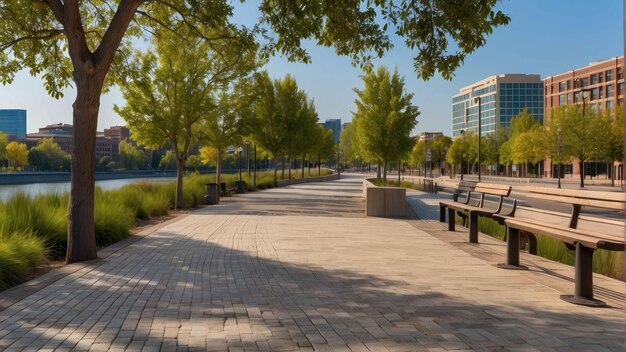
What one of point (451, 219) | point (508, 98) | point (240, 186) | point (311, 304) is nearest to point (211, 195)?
point (240, 186)

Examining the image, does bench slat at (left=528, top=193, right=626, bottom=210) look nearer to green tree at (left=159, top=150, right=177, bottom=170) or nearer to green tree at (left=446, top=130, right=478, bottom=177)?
green tree at (left=446, top=130, right=478, bottom=177)

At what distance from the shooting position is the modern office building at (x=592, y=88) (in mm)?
71562

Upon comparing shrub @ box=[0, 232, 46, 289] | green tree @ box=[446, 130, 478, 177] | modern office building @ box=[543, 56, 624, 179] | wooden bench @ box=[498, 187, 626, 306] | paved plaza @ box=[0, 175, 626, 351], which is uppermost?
modern office building @ box=[543, 56, 624, 179]

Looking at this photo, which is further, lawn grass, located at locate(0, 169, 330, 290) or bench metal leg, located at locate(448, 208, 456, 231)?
bench metal leg, located at locate(448, 208, 456, 231)

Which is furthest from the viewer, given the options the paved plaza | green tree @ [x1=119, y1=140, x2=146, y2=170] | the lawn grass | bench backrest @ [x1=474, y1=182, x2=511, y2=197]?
green tree @ [x1=119, y1=140, x2=146, y2=170]

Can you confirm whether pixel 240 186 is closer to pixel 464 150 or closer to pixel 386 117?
pixel 386 117

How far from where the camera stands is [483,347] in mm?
3797

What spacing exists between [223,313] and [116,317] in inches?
38.1

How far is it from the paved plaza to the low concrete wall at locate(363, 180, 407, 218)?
21.1 ft

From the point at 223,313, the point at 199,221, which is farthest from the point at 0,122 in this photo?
the point at 223,313

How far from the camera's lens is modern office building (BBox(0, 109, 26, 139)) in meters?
149

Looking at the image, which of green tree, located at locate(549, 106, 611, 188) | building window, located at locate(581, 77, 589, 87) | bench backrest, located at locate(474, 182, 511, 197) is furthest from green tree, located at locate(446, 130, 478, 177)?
bench backrest, located at locate(474, 182, 511, 197)

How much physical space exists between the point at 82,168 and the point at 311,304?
4.72 metres

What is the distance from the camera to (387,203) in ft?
52.4
